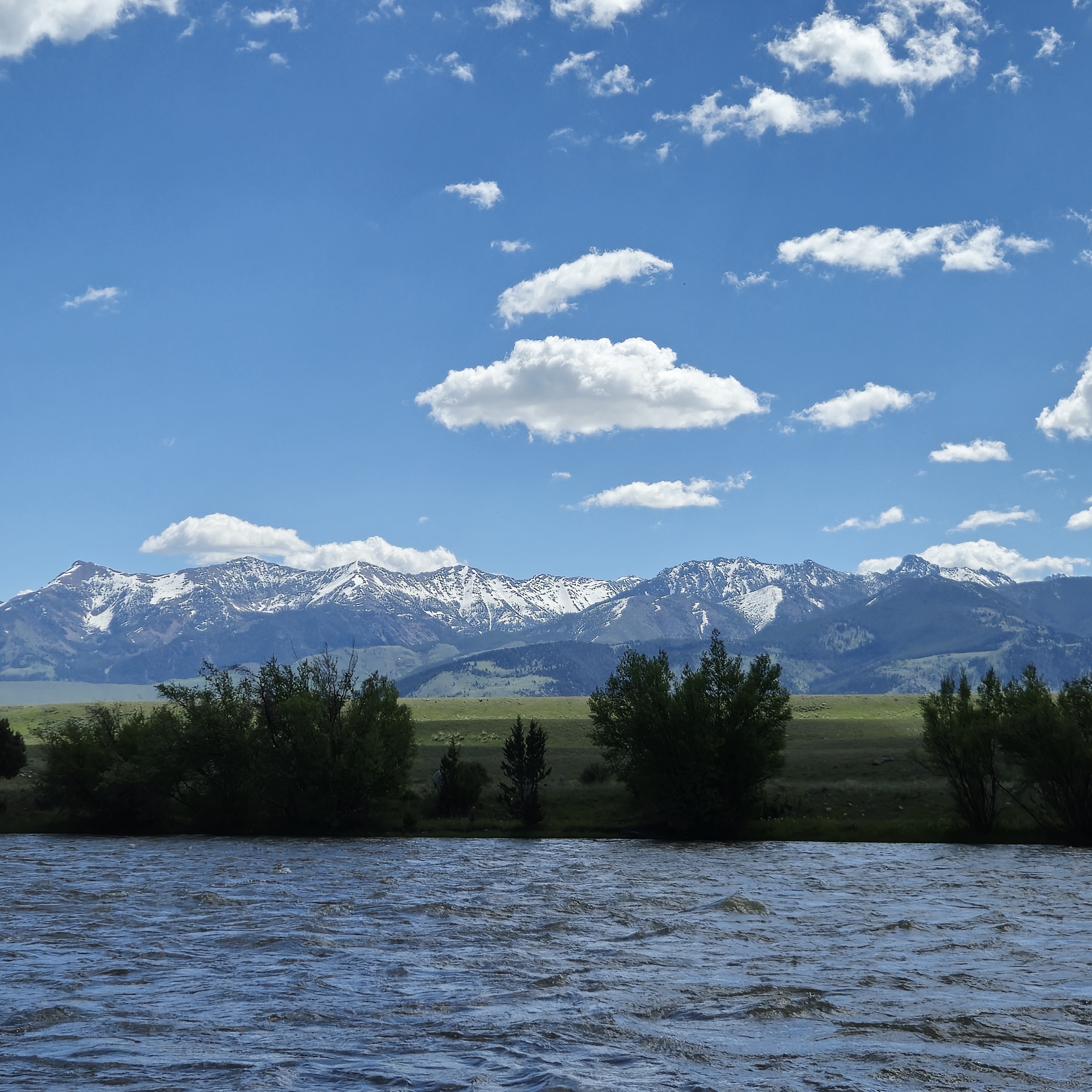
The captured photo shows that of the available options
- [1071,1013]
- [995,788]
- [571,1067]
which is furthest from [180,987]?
[995,788]

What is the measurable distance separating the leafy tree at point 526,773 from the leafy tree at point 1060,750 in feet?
108

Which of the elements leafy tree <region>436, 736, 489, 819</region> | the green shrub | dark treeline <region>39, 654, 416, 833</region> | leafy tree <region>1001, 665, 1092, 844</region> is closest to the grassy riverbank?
the green shrub

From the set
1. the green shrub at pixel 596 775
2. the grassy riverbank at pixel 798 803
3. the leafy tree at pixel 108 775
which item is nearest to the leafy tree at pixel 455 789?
the grassy riverbank at pixel 798 803

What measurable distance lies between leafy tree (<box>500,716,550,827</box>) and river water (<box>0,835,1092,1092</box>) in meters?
20.3

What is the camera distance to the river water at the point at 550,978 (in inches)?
773

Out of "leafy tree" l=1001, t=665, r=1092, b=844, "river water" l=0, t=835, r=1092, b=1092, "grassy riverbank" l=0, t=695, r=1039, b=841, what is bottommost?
"grassy riverbank" l=0, t=695, r=1039, b=841

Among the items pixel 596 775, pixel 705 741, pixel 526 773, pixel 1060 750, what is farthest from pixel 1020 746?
pixel 596 775

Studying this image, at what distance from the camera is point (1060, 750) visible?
63.3 m

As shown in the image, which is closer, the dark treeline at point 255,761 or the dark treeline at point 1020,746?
the dark treeline at point 1020,746

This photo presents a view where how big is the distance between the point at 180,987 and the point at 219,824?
5461cm

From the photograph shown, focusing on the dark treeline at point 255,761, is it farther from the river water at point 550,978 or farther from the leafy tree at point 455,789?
the river water at point 550,978

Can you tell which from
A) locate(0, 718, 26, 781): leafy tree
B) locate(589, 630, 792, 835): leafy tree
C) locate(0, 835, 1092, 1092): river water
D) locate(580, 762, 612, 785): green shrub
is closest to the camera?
locate(0, 835, 1092, 1092): river water

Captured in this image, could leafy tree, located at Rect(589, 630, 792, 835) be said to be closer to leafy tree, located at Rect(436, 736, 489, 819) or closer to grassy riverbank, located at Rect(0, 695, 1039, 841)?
grassy riverbank, located at Rect(0, 695, 1039, 841)

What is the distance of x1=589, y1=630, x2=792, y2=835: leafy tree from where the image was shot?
7112cm
